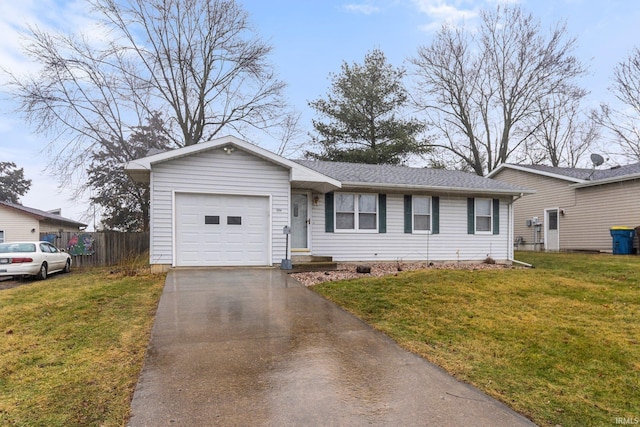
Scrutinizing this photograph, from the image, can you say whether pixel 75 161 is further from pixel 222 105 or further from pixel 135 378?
pixel 135 378

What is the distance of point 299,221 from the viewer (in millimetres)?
11719

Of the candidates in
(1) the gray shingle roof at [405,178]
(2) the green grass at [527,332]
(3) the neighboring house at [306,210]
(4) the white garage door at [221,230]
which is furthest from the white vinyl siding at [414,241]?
(2) the green grass at [527,332]

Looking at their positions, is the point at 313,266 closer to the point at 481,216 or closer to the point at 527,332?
the point at 527,332

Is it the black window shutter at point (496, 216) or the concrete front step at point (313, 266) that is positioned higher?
the black window shutter at point (496, 216)

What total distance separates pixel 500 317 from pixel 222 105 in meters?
21.4

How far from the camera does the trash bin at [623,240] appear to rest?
15.0 meters

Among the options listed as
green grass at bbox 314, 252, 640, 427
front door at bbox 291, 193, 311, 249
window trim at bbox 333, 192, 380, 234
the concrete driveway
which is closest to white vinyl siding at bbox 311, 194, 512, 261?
window trim at bbox 333, 192, 380, 234

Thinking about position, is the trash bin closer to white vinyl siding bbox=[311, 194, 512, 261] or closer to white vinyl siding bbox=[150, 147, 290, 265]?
white vinyl siding bbox=[311, 194, 512, 261]

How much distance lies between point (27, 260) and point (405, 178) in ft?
39.6

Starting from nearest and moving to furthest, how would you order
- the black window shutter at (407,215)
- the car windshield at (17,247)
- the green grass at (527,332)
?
the green grass at (527,332) < the car windshield at (17,247) < the black window shutter at (407,215)

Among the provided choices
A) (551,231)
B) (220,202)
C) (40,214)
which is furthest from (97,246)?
(551,231)

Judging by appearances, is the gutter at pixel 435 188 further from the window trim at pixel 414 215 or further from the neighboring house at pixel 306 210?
the window trim at pixel 414 215

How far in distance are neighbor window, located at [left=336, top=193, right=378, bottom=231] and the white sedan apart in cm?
912

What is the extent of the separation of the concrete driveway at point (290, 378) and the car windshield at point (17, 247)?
867cm
